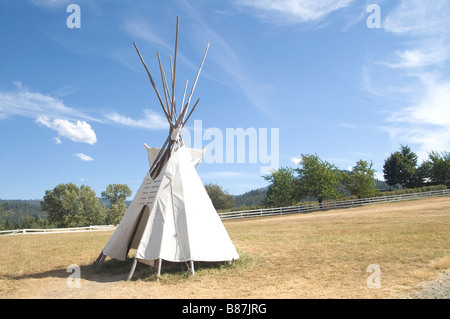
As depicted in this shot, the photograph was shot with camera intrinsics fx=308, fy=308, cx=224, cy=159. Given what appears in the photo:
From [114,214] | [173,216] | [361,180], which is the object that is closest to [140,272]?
[173,216]

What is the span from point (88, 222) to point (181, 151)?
4785cm

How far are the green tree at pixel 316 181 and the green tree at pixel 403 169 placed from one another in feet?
82.7

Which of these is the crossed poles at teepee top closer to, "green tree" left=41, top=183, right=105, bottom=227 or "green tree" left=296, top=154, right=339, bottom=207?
"green tree" left=296, top=154, right=339, bottom=207

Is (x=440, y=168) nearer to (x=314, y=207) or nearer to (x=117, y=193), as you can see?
(x=314, y=207)

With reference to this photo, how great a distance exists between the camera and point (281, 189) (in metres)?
39.1

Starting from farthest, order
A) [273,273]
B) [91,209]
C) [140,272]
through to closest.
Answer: [91,209]
[140,272]
[273,273]

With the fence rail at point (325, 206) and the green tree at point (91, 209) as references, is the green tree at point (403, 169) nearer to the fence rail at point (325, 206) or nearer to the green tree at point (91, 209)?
the fence rail at point (325, 206)

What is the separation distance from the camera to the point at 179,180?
348 inches

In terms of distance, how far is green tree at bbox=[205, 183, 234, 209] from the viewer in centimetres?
5700

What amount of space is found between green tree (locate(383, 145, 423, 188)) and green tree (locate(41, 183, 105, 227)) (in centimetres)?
5387

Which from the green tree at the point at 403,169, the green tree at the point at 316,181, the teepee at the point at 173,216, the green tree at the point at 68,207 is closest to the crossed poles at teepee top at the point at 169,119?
the teepee at the point at 173,216

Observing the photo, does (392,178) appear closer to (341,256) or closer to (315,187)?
(315,187)

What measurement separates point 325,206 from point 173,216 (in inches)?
1262
